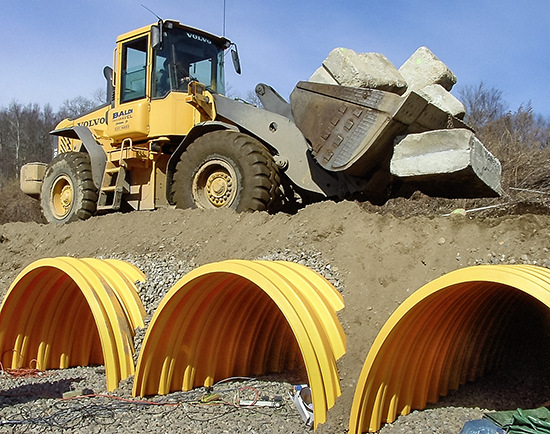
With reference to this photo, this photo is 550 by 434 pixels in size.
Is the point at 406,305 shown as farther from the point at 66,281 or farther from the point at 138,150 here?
the point at 138,150

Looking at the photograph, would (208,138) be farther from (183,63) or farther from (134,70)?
(134,70)

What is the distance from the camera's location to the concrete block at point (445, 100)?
715 cm

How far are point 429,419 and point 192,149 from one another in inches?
178

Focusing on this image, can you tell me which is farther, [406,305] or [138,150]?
[138,150]

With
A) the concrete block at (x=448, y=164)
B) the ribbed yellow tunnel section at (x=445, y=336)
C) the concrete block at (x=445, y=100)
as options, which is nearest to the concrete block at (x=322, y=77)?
the concrete block at (x=445, y=100)

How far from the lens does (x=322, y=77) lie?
7199 millimetres

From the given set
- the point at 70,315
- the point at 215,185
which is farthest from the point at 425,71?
the point at 70,315

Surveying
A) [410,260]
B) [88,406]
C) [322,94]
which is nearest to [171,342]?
[88,406]

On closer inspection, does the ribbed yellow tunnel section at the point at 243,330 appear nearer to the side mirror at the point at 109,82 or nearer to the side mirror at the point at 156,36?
the side mirror at the point at 156,36

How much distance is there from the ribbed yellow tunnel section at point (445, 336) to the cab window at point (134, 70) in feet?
20.0

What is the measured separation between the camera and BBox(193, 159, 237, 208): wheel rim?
23.1 ft

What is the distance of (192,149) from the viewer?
738 centimetres

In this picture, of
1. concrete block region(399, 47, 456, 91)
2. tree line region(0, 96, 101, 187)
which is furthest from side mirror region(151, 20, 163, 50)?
tree line region(0, 96, 101, 187)

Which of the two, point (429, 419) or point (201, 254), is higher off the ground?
point (201, 254)
